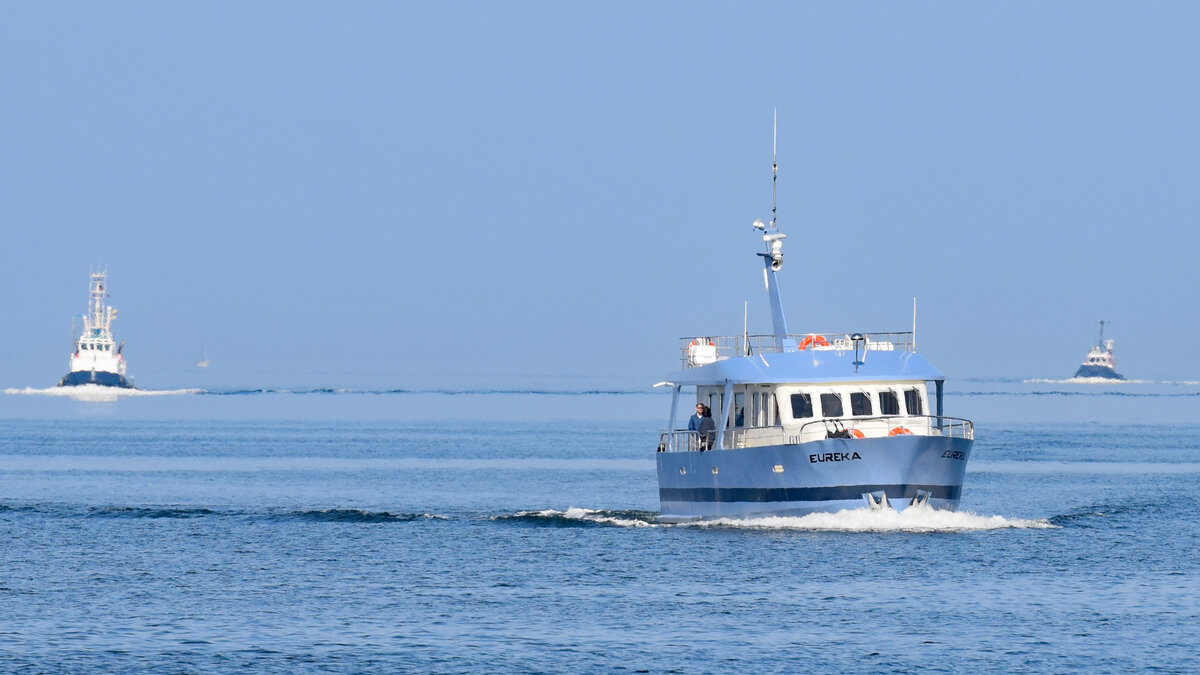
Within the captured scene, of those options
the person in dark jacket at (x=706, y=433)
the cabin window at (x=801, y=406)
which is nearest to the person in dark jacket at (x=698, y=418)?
the person in dark jacket at (x=706, y=433)

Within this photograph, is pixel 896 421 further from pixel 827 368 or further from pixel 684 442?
pixel 684 442

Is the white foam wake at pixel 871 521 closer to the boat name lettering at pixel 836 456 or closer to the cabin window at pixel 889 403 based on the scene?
the boat name lettering at pixel 836 456

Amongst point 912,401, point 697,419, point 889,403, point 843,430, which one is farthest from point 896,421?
point 697,419

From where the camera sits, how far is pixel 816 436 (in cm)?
4431

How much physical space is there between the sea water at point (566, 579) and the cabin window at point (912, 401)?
10.4ft

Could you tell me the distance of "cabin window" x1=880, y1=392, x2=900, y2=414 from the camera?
45.9m

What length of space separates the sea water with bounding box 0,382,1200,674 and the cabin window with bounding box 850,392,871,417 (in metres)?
3.20

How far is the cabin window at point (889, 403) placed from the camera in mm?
45906

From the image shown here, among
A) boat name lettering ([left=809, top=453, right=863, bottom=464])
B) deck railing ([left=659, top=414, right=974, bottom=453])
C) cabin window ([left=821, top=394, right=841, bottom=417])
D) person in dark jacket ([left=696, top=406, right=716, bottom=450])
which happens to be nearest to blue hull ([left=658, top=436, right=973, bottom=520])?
boat name lettering ([left=809, top=453, right=863, bottom=464])

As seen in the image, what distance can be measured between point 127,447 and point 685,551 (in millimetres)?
69721

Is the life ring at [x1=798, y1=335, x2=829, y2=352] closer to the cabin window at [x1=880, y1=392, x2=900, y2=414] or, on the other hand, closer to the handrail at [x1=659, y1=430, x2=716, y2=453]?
the cabin window at [x1=880, y1=392, x2=900, y2=414]

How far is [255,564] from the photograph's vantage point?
4097 centimetres

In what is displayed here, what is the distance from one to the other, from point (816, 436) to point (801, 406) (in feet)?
5.18

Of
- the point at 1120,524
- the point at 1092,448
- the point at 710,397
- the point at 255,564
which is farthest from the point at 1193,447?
the point at 255,564
